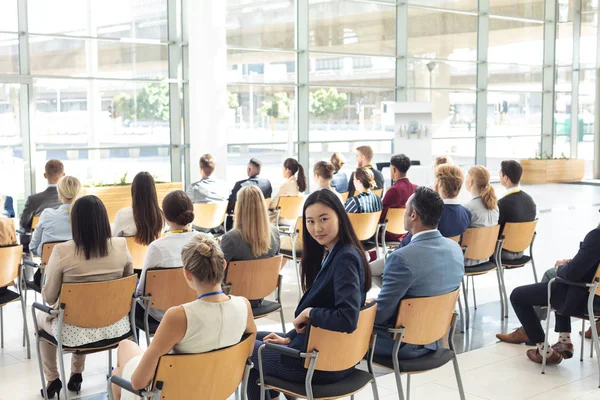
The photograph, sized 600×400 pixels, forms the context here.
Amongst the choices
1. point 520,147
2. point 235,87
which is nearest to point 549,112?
point 520,147

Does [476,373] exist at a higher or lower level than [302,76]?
lower

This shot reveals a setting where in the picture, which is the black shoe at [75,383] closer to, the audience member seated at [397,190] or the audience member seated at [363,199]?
the audience member seated at [363,199]

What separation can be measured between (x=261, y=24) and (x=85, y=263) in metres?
10.7

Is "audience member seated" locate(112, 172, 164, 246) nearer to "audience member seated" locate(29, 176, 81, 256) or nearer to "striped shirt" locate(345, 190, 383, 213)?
"audience member seated" locate(29, 176, 81, 256)

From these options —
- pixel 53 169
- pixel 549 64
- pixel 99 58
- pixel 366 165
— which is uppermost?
pixel 549 64

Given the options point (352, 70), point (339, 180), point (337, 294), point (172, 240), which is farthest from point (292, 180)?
point (352, 70)

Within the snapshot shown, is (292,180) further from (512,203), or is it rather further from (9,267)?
(9,267)

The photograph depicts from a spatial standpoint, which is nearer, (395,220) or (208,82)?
(395,220)

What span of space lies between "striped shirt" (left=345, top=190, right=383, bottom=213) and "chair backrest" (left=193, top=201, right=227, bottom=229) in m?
1.74

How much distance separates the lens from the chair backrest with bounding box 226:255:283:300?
194 inches

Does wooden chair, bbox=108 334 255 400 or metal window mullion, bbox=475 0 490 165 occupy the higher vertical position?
metal window mullion, bbox=475 0 490 165

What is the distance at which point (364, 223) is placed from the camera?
732 cm

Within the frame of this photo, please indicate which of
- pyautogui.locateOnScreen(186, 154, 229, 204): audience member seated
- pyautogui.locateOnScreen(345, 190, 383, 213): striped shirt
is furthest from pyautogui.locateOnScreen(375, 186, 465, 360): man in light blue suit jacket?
pyautogui.locateOnScreen(186, 154, 229, 204): audience member seated

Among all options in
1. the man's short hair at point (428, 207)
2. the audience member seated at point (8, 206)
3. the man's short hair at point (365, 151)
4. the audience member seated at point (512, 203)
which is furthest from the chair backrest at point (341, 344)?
the man's short hair at point (365, 151)
